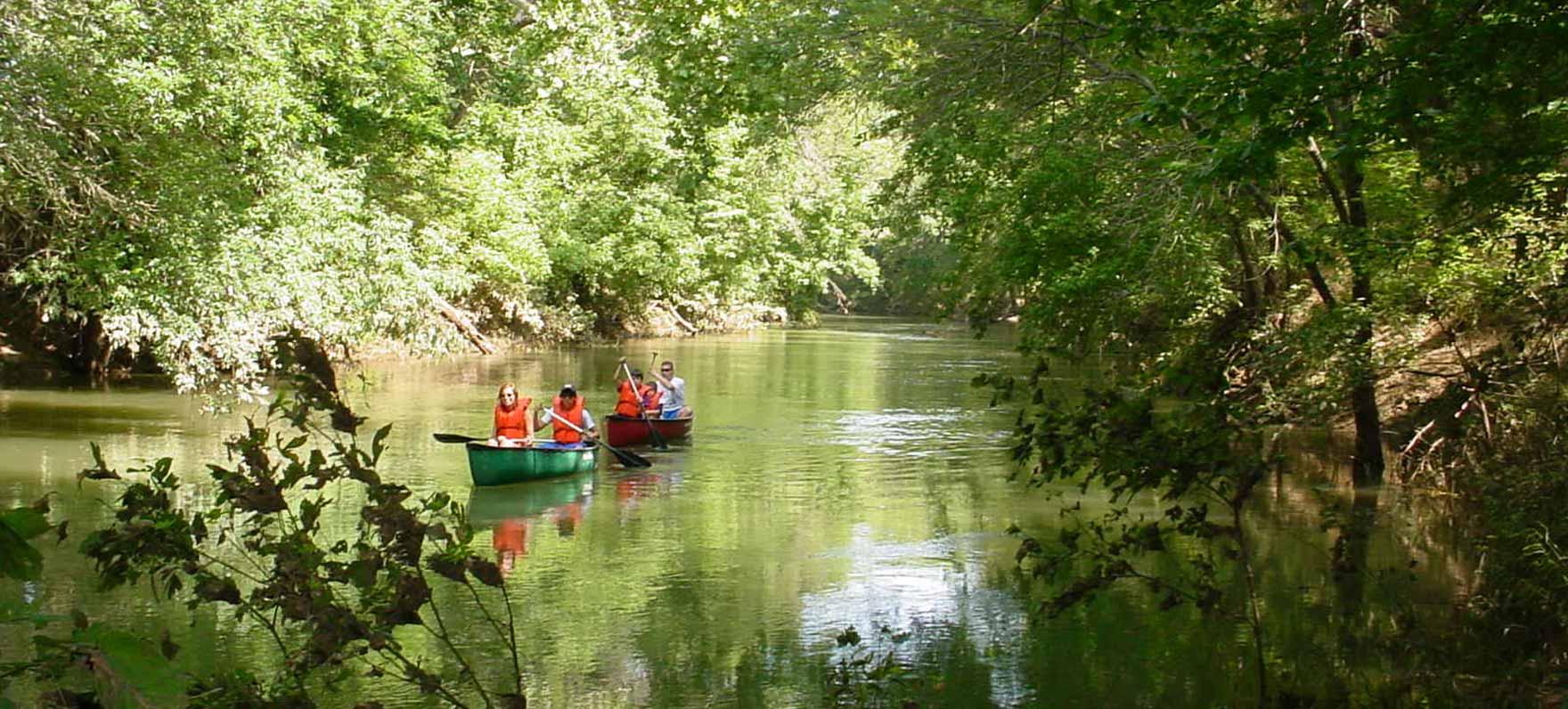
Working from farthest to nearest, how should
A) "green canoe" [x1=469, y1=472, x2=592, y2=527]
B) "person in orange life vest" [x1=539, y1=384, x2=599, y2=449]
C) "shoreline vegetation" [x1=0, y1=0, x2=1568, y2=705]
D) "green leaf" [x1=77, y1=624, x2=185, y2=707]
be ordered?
"person in orange life vest" [x1=539, y1=384, x2=599, y2=449] → "green canoe" [x1=469, y1=472, x2=592, y2=527] → "shoreline vegetation" [x1=0, y1=0, x2=1568, y2=705] → "green leaf" [x1=77, y1=624, x2=185, y2=707]

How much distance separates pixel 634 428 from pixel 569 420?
214cm

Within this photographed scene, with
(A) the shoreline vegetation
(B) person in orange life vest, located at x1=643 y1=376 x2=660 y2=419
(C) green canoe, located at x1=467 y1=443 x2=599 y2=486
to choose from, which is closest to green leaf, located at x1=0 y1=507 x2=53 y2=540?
(A) the shoreline vegetation

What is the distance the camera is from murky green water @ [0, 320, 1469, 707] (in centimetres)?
855

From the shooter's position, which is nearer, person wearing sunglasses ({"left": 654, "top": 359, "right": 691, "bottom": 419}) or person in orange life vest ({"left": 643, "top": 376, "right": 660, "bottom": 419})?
person wearing sunglasses ({"left": 654, "top": 359, "right": 691, "bottom": 419})

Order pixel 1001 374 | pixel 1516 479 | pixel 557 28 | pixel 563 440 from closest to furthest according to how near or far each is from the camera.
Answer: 1. pixel 1001 374
2. pixel 1516 479
3. pixel 563 440
4. pixel 557 28

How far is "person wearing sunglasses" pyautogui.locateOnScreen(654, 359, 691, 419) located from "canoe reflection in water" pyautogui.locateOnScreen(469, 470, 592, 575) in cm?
308

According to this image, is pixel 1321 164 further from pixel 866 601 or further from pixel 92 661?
pixel 92 661

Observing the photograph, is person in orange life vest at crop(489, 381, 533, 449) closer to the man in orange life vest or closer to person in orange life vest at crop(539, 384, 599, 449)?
person in orange life vest at crop(539, 384, 599, 449)

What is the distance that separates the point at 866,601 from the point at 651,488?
21.1 feet

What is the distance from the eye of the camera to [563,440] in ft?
58.7

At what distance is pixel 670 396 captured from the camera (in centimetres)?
2144

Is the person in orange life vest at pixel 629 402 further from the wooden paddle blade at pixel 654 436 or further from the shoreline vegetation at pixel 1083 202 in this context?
the shoreline vegetation at pixel 1083 202

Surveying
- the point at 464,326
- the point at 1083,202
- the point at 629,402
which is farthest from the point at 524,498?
the point at 464,326

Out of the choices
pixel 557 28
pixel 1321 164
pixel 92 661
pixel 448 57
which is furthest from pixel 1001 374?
pixel 448 57
